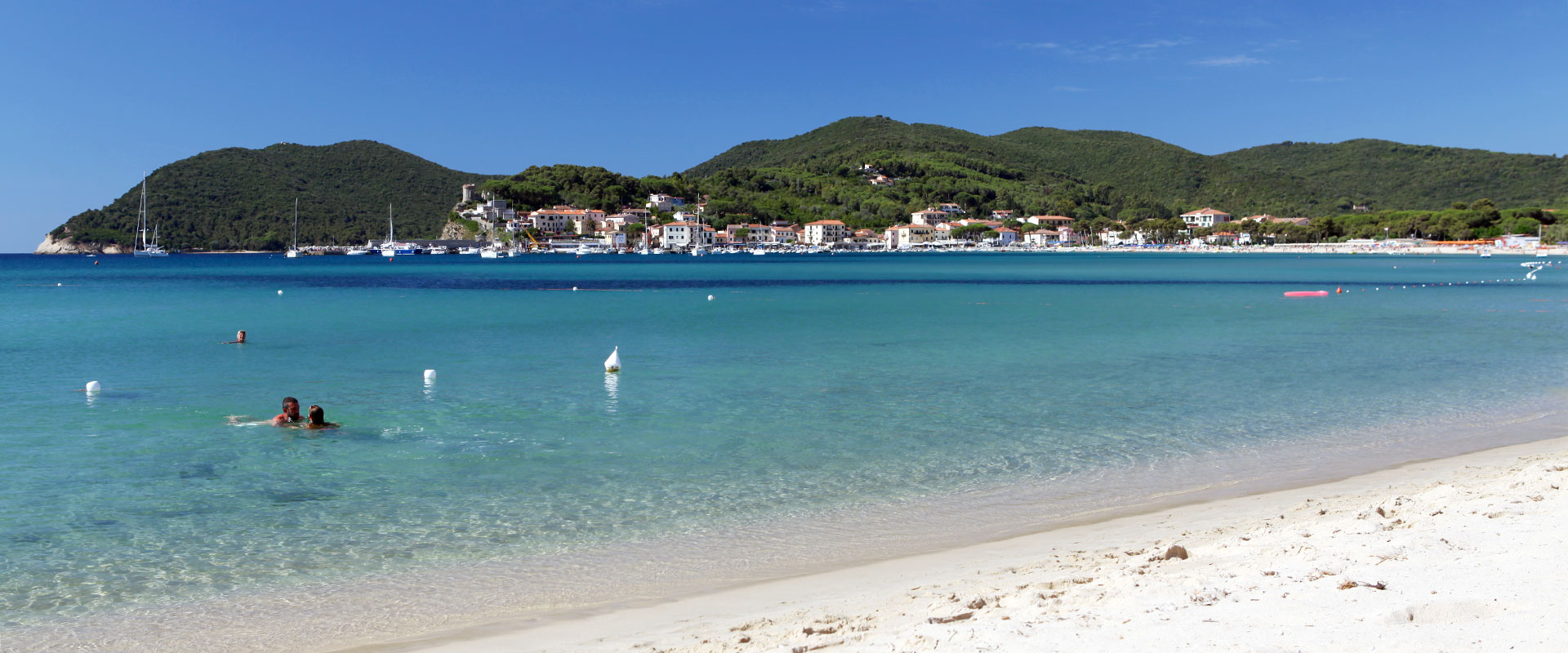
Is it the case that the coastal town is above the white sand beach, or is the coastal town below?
above

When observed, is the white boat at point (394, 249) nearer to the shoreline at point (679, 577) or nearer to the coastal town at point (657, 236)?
the coastal town at point (657, 236)

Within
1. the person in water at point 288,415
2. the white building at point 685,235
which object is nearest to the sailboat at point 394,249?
the white building at point 685,235

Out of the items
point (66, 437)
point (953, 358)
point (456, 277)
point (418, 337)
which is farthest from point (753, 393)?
point (456, 277)

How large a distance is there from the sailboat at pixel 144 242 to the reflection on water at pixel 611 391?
172480 millimetres

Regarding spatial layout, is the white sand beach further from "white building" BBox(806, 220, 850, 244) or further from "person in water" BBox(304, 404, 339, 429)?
"white building" BBox(806, 220, 850, 244)

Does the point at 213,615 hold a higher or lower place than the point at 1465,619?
lower

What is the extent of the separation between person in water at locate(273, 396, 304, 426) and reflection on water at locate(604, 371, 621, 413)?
13.0 feet

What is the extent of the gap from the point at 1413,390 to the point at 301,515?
1598 centimetres

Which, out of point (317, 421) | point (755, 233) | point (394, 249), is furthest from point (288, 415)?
point (755, 233)

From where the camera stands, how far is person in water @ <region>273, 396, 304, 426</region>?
1202 centimetres

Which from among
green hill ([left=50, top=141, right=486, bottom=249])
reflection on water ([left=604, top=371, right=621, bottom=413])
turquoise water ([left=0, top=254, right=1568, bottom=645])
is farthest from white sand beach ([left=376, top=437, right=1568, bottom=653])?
green hill ([left=50, top=141, right=486, bottom=249])

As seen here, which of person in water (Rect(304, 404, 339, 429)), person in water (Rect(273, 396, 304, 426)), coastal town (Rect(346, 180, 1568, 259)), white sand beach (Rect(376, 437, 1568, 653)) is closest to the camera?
white sand beach (Rect(376, 437, 1568, 653))

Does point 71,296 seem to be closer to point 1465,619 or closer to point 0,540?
point 0,540

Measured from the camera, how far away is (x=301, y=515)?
807 cm
